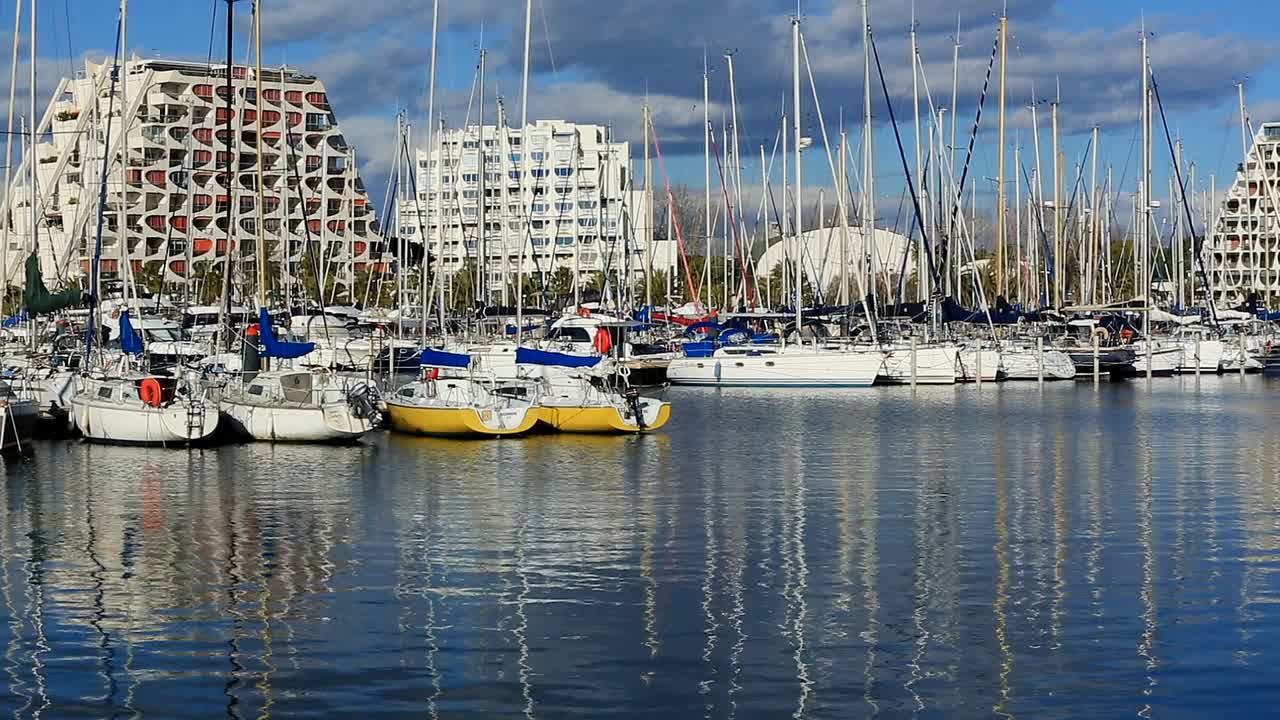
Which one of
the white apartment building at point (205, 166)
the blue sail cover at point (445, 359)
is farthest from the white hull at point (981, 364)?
the white apartment building at point (205, 166)

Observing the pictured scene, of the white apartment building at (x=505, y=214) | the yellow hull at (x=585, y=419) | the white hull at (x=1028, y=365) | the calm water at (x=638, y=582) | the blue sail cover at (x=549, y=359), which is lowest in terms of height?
the calm water at (x=638, y=582)

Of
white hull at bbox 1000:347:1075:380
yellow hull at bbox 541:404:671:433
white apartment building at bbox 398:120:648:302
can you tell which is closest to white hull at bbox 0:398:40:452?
yellow hull at bbox 541:404:671:433

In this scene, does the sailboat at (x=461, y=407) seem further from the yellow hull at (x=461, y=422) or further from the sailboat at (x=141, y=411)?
the sailboat at (x=141, y=411)

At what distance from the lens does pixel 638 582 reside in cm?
2320

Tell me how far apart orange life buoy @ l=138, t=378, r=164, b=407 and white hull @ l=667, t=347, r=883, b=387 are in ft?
105

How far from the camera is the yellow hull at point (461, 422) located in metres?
Answer: 45.0

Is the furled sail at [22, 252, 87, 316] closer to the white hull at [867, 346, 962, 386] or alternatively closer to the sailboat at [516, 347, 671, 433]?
the sailboat at [516, 347, 671, 433]

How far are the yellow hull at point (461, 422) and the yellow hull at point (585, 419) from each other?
0.53m

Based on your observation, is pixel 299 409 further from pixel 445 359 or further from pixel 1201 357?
pixel 1201 357

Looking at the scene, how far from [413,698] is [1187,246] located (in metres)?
144

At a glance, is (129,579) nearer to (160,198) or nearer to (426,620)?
(426,620)

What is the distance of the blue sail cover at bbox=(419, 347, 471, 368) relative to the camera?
47.2m

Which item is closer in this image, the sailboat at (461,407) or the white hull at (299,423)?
the white hull at (299,423)

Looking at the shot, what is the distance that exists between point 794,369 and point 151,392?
3258cm
